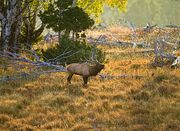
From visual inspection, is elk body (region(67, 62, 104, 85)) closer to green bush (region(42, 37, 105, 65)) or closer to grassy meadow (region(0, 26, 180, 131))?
grassy meadow (region(0, 26, 180, 131))

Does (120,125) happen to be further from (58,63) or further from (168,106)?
(58,63)

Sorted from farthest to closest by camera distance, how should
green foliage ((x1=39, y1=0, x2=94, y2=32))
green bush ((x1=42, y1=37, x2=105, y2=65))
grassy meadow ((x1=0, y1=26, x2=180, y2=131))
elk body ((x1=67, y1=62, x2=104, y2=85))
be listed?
green foliage ((x1=39, y1=0, x2=94, y2=32)) < green bush ((x1=42, y1=37, x2=105, y2=65)) < elk body ((x1=67, y1=62, x2=104, y2=85)) < grassy meadow ((x1=0, y1=26, x2=180, y2=131))

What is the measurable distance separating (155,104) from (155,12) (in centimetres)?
9180

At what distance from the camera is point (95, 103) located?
1279cm

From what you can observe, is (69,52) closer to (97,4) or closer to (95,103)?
(95,103)

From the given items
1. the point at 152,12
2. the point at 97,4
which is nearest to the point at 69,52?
the point at 97,4

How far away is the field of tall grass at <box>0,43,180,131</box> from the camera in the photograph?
35.9 feet

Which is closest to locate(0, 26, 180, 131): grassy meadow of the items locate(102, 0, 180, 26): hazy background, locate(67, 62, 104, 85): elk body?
locate(67, 62, 104, 85): elk body

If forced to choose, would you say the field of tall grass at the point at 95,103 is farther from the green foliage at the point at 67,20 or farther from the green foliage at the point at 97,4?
the green foliage at the point at 97,4

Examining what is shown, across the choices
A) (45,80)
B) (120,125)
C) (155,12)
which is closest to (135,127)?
(120,125)

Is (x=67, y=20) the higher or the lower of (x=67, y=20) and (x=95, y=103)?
the higher

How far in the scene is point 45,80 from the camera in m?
16.4

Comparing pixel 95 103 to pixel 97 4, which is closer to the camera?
pixel 95 103

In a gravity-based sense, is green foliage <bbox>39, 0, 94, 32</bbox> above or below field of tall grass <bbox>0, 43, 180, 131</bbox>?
above
